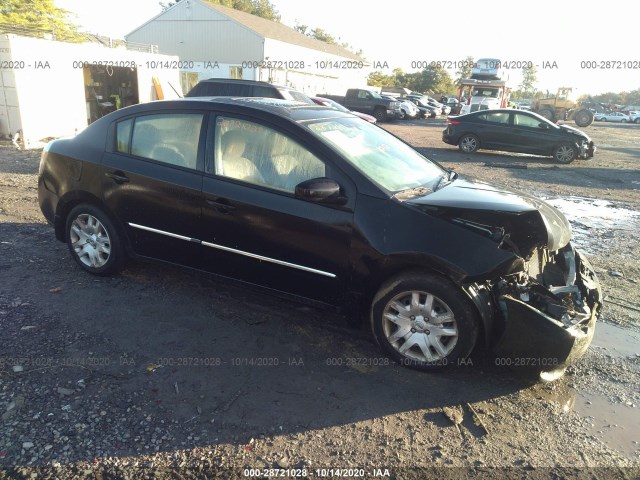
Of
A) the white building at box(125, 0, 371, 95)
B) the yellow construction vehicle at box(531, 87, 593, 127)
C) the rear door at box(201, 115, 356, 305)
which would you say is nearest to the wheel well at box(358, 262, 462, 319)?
the rear door at box(201, 115, 356, 305)

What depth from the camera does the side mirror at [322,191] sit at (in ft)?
10.5

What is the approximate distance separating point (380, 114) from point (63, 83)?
724 inches

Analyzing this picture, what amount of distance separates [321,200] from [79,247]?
2597 mm

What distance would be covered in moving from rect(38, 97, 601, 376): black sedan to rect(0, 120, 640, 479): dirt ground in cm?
32

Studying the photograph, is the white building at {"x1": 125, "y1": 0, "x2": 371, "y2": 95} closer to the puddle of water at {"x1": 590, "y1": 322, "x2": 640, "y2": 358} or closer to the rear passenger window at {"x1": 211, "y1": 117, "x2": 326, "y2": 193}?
the rear passenger window at {"x1": 211, "y1": 117, "x2": 326, "y2": 193}

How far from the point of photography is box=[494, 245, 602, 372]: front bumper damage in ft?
9.46

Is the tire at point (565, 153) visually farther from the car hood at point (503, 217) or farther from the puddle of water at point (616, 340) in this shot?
the car hood at point (503, 217)

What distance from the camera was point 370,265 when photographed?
323cm

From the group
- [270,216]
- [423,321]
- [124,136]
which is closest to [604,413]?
[423,321]

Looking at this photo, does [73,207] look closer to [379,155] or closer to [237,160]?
[237,160]

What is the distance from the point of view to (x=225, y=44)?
36.2 meters

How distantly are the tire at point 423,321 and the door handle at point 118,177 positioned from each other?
7.84 feet

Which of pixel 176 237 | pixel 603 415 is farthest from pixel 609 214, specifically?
pixel 176 237

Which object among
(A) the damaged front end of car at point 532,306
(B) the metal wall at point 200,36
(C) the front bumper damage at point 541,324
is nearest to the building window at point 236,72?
(B) the metal wall at point 200,36
